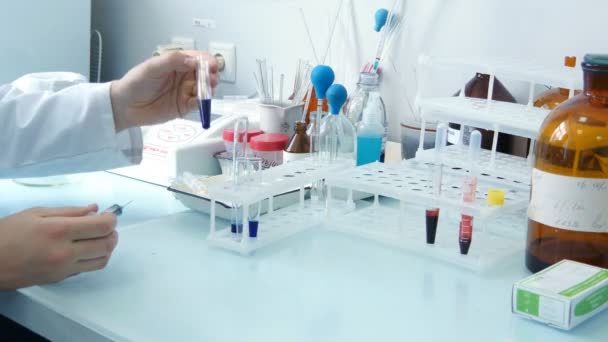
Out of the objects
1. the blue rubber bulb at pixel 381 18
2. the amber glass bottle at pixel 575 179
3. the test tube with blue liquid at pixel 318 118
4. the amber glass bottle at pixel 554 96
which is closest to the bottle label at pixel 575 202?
the amber glass bottle at pixel 575 179

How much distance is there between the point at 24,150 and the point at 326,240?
59 centimetres

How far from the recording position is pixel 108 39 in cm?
211

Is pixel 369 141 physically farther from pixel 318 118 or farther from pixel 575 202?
pixel 575 202

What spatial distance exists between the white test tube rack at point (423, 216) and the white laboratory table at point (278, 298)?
22 millimetres

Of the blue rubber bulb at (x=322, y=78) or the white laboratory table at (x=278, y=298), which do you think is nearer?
the white laboratory table at (x=278, y=298)

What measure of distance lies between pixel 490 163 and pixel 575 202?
11.0 inches

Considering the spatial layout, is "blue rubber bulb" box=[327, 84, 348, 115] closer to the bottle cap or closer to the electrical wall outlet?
the bottle cap

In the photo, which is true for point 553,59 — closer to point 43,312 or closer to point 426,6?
point 426,6

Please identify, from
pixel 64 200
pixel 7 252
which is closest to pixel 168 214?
pixel 64 200

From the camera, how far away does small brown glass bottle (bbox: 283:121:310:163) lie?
4.03ft

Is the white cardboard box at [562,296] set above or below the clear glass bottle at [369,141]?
below

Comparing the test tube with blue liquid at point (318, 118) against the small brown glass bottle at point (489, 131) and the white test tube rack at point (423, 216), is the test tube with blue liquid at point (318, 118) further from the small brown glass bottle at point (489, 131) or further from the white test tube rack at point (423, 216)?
the small brown glass bottle at point (489, 131)

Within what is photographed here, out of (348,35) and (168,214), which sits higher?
(348,35)

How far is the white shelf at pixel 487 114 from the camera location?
3.40ft
